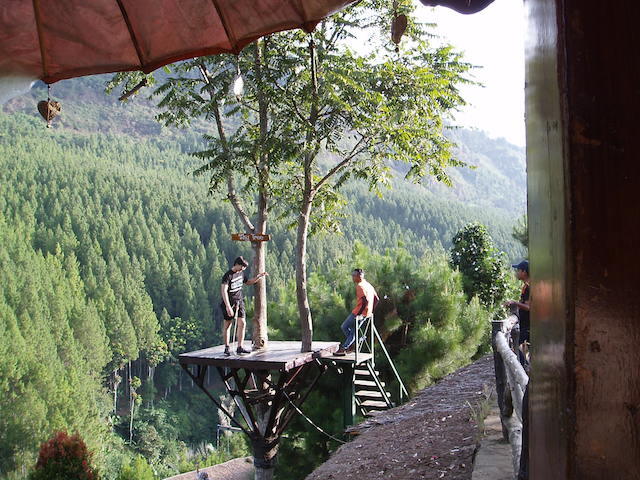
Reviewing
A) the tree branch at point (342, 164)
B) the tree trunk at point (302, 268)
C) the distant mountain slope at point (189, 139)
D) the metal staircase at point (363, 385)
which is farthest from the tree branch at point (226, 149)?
the distant mountain slope at point (189, 139)

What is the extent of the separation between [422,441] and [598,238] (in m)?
5.42

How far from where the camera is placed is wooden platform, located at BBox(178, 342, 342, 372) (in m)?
9.53

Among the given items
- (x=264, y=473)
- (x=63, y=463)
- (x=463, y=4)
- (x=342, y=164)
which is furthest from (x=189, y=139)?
(x=463, y=4)

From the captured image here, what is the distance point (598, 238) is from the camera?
478 millimetres

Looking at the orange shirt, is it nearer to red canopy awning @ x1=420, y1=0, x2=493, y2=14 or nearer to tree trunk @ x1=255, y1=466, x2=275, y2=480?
tree trunk @ x1=255, y1=466, x2=275, y2=480

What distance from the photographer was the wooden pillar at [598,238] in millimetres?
475

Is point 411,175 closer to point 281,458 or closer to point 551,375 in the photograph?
point 281,458

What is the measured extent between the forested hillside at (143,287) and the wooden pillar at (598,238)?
11706 mm

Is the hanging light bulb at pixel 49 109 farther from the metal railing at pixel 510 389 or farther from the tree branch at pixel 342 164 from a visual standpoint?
the tree branch at pixel 342 164

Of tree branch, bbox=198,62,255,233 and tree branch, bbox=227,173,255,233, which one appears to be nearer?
tree branch, bbox=198,62,255,233

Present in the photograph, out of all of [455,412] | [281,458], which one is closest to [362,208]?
[281,458]

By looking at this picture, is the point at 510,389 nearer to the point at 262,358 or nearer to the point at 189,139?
the point at 262,358

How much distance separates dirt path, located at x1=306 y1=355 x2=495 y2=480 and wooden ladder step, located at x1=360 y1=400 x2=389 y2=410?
2.79 meters

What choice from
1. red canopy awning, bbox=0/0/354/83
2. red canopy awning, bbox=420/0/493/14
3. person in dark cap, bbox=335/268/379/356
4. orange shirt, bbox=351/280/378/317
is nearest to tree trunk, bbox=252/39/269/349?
person in dark cap, bbox=335/268/379/356
